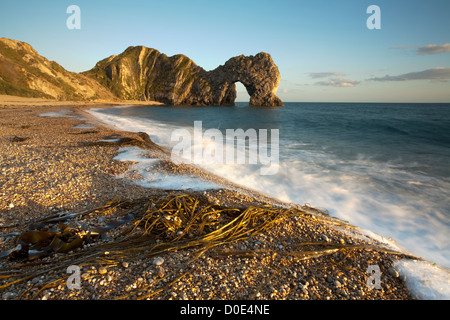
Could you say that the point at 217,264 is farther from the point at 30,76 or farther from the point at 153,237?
the point at 30,76

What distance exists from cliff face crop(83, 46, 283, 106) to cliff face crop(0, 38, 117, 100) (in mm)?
30449

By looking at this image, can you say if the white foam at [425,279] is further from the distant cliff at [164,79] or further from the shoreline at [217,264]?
the distant cliff at [164,79]

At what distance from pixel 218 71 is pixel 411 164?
260 ft

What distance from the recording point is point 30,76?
42312 millimetres

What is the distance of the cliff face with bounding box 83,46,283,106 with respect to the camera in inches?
2940

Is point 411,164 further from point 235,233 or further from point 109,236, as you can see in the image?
point 109,236

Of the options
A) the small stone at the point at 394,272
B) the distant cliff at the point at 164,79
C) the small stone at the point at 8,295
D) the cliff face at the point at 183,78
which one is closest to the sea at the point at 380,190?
the small stone at the point at 394,272

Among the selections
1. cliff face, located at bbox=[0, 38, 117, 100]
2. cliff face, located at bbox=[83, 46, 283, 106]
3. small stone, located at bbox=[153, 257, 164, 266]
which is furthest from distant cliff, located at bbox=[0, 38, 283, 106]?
small stone, located at bbox=[153, 257, 164, 266]

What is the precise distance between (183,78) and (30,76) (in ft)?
171

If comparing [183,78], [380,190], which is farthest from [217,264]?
[183,78]

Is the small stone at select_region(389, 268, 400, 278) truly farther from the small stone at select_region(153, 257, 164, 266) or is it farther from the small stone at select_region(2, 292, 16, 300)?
the small stone at select_region(2, 292, 16, 300)
